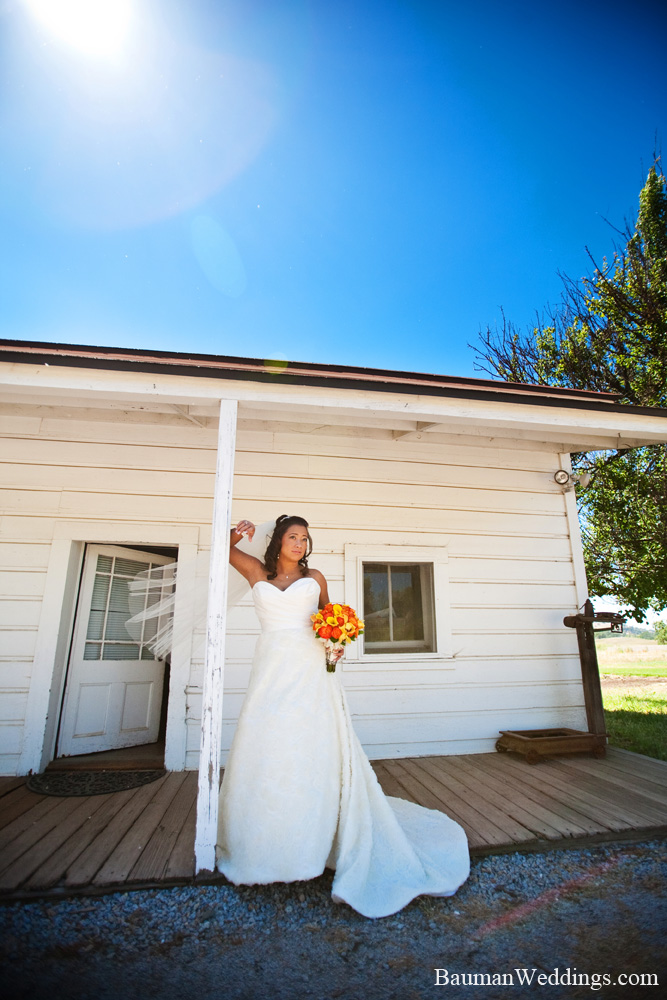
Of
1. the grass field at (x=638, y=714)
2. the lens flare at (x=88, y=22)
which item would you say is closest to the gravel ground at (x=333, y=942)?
the grass field at (x=638, y=714)

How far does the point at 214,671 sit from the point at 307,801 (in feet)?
2.84

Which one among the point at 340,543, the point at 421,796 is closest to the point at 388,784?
the point at 421,796

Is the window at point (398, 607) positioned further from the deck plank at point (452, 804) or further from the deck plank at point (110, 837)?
the deck plank at point (110, 837)

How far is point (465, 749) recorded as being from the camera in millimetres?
4840

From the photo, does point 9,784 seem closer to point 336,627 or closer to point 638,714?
point 336,627

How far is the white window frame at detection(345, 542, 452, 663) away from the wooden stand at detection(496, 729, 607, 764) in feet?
3.33

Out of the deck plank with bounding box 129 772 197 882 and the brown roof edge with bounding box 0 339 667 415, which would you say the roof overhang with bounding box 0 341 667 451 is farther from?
the deck plank with bounding box 129 772 197 882

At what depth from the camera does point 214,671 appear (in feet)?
9.00

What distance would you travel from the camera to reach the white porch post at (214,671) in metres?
2.55

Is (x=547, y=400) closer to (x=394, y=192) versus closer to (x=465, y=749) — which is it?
(x=465, y=749)

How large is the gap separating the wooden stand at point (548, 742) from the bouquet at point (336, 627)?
9.88 ft

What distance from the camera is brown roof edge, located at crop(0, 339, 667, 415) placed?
10.5ft

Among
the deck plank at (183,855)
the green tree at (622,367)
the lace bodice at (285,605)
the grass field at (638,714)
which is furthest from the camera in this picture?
the green tree at (622,367)

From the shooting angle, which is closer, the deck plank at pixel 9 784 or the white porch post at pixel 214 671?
the white porch post at pixel 214 671
